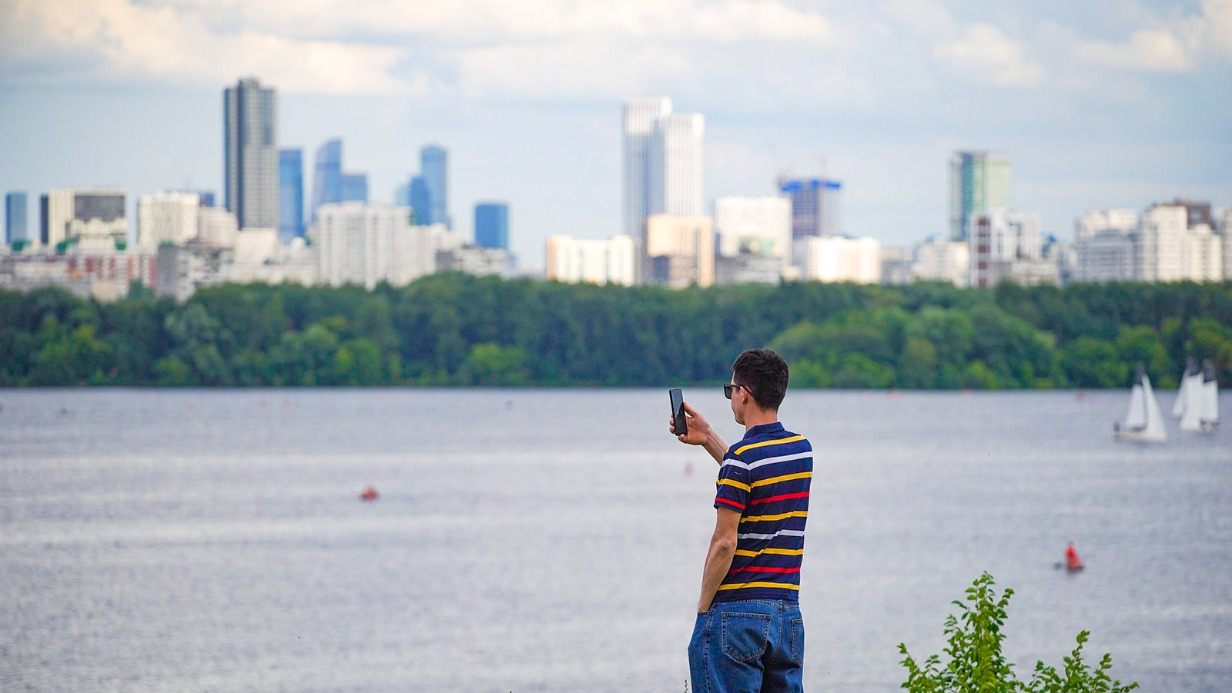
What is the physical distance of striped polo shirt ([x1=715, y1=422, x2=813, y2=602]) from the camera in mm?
7426

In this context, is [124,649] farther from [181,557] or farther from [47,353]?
[47,353]

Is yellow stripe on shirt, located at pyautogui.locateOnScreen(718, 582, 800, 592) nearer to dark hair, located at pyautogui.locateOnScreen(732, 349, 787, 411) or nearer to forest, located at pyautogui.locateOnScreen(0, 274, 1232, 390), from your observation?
dark hair, located at pyautogui.locateOnScreen(732, 349, 787, 411)

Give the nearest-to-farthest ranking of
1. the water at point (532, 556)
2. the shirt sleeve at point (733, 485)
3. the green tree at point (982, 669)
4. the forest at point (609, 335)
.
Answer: the shirt sleeve at point (733, 485), the green tree at point (982, 669), the water at point (532, 556), the forest at point (609, 335)

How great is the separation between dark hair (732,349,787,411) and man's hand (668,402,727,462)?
31cm

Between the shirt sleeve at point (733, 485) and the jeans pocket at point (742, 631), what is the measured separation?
0.58 metres

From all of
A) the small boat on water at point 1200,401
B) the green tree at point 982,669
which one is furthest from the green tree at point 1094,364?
the green tree at point 982,669

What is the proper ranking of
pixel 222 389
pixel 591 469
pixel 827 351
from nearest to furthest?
pixel 591 469, pixel 827 351, pixel 222 389

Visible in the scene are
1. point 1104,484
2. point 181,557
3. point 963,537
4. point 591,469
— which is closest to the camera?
point 181,557

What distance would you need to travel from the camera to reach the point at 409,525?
5516cm

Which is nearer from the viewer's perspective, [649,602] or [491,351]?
[649,602]

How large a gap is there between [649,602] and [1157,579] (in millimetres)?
14426

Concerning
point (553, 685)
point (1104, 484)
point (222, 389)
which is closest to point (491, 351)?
point (222, 389)

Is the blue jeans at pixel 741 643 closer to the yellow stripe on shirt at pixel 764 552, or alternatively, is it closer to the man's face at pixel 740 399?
the yellow stripe on shirt at pixel 764 552

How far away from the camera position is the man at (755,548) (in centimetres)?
745
